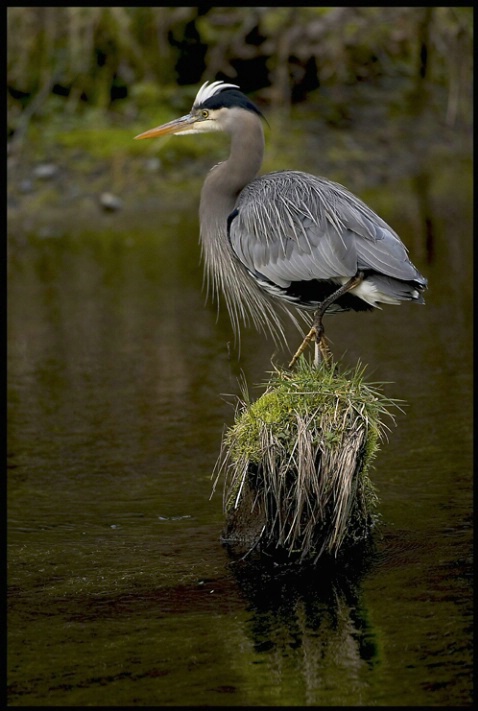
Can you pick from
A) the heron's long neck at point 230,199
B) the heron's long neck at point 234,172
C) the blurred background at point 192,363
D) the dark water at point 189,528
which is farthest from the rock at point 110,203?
the heron's long neck at point 234,172

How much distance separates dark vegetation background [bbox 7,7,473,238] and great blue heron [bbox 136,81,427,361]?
393 inches

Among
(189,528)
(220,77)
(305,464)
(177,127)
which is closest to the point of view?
(305,464)

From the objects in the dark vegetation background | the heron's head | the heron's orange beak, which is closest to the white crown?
the heron's head

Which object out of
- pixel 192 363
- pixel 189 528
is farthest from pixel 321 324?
pixel 192 363

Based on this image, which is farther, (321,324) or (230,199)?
(230,199)

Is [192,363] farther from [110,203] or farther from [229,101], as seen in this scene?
[110,203]

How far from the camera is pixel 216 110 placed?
24.4ft

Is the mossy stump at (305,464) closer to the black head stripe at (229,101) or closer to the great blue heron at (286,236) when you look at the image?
the great blue heron at (286,236)

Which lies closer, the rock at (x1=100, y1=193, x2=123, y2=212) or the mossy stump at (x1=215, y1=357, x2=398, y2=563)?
the mossy stump at (x1=215, y1=357, x2=398, y2=563)

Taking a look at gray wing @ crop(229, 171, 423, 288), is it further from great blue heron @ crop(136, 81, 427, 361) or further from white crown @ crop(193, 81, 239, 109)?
white crown @ crop(193, 81, 239, 109)

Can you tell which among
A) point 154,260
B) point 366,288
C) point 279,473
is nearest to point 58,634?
point 279,473

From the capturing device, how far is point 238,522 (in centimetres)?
660

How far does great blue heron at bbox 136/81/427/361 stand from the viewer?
21.8ft

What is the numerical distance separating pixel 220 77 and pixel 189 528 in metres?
13.0
